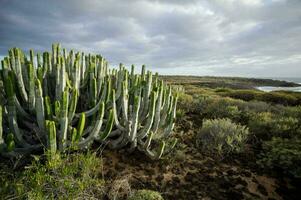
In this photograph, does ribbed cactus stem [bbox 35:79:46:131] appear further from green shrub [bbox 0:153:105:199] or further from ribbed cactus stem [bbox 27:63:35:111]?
green shrub [bbox 0:153:105:199]

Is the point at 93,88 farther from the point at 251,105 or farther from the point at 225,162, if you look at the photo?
the point at 251,105

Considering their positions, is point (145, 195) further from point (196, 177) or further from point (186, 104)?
point (186, 104)

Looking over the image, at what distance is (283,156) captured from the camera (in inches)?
182

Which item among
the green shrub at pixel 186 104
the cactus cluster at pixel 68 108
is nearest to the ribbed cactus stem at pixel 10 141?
the cactus cluster at pixel 68 108

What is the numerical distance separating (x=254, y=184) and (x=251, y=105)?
239 inches

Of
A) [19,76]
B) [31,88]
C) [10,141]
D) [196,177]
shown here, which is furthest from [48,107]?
[196,177]

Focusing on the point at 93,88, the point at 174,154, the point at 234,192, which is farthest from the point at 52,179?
the point at 234,192

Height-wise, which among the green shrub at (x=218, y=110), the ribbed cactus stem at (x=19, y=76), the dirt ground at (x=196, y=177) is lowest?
the dirt ground at (x=196, y=177)

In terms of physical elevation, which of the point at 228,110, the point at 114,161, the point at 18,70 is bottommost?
the point at 114,161

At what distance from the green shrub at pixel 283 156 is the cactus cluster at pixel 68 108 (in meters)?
2.28

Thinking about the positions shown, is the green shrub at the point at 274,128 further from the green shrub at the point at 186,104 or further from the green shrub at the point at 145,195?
the green shrub at the point at 145,195

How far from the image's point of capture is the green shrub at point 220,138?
499 cm

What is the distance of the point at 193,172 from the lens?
4156mm

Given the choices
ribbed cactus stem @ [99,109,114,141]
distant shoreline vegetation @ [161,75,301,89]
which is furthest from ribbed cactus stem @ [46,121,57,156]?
distant shoreline vegetation @ [161,75,301,89]
